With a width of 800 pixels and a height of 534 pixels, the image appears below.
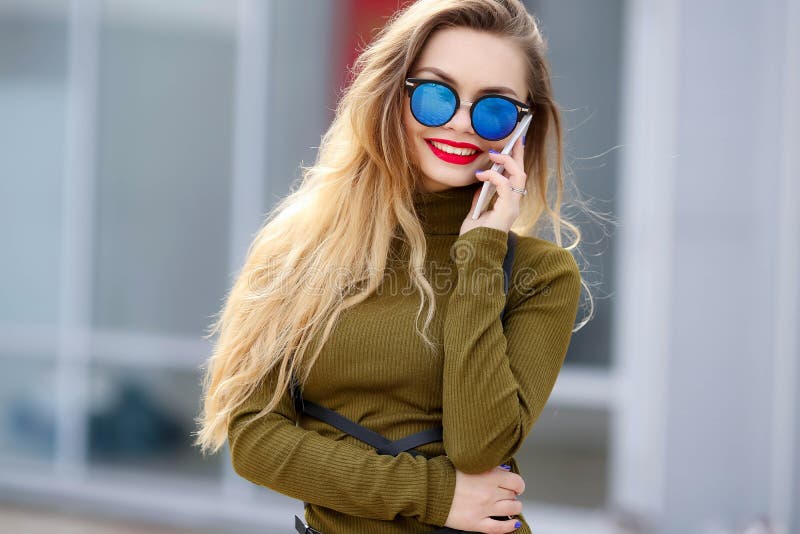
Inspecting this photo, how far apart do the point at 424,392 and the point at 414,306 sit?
19 centimetres

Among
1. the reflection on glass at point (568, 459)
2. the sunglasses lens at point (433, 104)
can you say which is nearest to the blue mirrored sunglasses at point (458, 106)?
the sunglasses lens at point (433, 104)

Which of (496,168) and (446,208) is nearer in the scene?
(496,168)

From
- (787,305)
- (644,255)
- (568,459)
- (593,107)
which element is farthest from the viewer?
(568,459)

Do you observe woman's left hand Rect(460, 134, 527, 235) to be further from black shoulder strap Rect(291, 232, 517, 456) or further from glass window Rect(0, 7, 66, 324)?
glass window Rect(0, 7, 66, 324)

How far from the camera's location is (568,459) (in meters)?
4.65

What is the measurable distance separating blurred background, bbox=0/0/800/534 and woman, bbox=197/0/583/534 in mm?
1656

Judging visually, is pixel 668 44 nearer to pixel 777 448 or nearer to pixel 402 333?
pixel 777 448

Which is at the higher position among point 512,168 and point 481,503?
point 512,168

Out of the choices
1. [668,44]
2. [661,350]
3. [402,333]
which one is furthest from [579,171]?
[402,333]

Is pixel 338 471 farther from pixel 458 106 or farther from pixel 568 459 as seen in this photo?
pixel 568 459

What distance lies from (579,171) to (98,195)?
320 centimetres

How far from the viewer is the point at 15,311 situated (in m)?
5.97

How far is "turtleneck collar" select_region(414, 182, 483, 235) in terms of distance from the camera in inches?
78.4

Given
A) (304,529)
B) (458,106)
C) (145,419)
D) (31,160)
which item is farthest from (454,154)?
(31,160)
